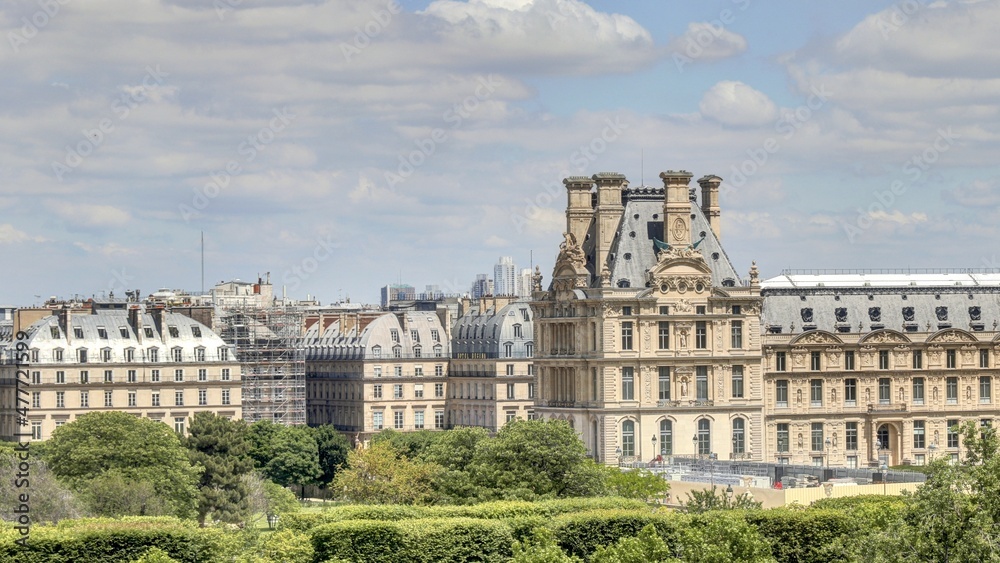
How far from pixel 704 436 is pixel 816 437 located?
11.2 m

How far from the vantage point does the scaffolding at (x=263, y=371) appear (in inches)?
7717

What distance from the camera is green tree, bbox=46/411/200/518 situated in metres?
132

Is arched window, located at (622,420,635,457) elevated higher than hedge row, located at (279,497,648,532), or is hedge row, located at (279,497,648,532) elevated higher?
arched window, located at (622,420,635,457)

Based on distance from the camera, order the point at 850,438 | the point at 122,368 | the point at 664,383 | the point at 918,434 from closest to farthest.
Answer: the point at 664,383
the point at 850,438
the point at 918,434
the point at 122,368

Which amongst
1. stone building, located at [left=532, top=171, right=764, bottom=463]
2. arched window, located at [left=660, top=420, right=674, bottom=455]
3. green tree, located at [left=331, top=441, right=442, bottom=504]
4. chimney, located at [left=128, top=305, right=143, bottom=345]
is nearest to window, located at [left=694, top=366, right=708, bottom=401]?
stone building, located at [left=532, top=171, right=764, bottom=463]

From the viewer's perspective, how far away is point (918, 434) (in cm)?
16288

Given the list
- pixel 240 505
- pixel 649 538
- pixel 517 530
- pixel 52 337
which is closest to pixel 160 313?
pixel 52 337

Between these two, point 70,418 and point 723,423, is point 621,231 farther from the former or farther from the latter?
point 70,418

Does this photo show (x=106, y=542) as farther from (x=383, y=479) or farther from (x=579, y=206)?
(x=579, y=206)

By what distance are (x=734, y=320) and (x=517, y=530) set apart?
200 feet

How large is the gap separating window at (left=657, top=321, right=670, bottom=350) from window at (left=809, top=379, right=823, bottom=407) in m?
13.4

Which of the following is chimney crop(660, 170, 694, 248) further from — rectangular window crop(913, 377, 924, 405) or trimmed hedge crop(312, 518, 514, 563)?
trimmed hedge crop(312, 518, 514, 563)

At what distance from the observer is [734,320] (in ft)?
511

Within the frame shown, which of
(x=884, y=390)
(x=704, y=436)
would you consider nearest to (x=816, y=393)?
(x=884, y=390)
